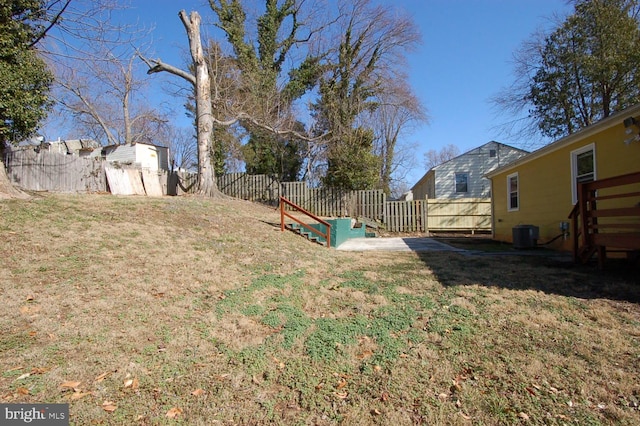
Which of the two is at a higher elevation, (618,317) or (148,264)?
(148,264)

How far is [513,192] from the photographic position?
38.2 feet

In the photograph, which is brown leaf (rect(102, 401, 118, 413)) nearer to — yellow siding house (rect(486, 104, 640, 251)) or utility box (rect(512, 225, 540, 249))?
yellow siding house (rect(486, 104, 640, 251))

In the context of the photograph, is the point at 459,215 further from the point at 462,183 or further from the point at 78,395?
the point at 78,395

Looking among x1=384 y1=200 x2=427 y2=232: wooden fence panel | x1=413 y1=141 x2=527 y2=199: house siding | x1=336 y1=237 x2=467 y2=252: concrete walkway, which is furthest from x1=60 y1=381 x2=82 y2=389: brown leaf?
x1=413 y1=141 x2=527 y2=199: house siding

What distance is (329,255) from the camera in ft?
24.5

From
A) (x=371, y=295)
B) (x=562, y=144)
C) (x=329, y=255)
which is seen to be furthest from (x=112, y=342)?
(x=562, y=144)

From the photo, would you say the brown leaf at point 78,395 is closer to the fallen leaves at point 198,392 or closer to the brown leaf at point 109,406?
the brown leaf at point 109,406

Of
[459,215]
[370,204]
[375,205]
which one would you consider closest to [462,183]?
[459,215]

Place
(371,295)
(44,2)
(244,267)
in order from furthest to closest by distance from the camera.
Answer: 1. (44,2)
2. (244,267)
3. (371,295)

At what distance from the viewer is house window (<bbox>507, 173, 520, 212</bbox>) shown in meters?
11.1

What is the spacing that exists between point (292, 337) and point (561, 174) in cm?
853

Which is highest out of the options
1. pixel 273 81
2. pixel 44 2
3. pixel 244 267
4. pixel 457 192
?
pixel 273 81

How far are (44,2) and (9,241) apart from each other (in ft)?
19.9

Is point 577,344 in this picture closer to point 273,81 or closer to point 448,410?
point 448,410
